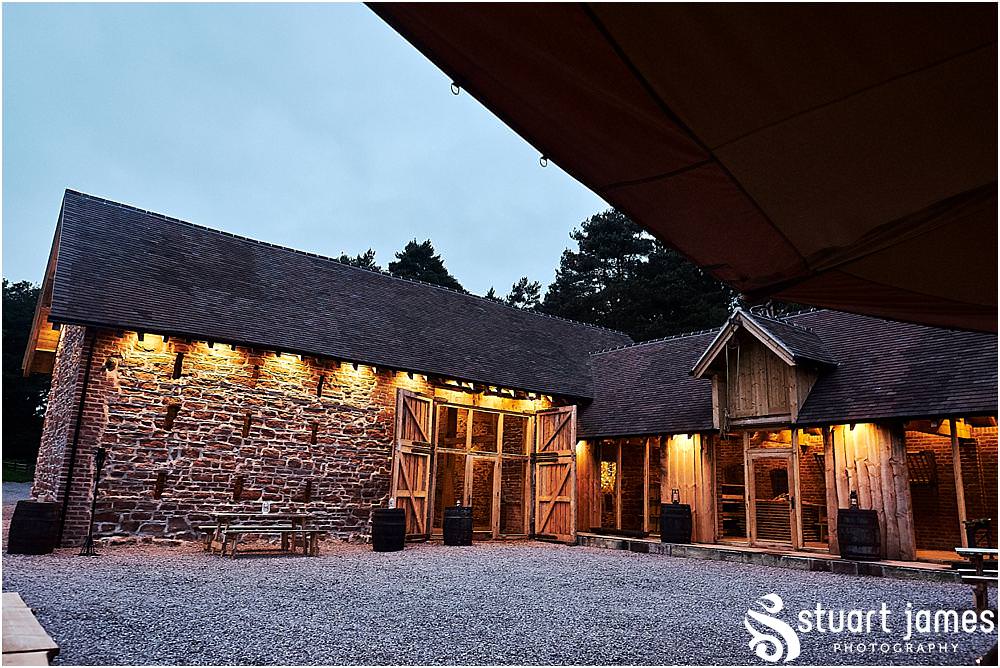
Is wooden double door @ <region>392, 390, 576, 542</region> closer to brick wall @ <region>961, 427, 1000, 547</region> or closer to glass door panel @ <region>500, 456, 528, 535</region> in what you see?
glass door panel @ <region>500, 456, 528, 535</region>

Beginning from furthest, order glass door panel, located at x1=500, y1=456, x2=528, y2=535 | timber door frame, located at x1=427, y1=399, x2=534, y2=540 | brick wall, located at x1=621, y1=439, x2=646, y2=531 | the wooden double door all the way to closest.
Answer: brick wall, located at x1=621, y1=439, x2=646, y2=531, glass door panel, located at x1=500, y1=456, x2=528, y2=535, timber door frame, located at x1=427, y1=399, x2=534, y2=540, the wooden double door

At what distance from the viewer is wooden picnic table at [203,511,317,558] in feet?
33.4

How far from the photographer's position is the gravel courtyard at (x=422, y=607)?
460 cm

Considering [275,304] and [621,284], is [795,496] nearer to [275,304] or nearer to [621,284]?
[275,304]

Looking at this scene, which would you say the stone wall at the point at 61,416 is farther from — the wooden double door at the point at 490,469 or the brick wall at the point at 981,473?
the brick wall at the point at 981,473

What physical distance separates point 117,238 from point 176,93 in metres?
168

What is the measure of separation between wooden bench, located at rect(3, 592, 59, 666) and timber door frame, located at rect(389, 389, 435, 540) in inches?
309

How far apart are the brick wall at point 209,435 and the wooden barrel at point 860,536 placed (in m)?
8.81

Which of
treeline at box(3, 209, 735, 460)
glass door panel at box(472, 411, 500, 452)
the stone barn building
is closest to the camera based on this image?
the stone barn building

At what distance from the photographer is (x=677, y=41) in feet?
5.37

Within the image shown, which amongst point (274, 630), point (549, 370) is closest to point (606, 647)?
point (274, 630)

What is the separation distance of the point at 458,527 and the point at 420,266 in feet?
89.8

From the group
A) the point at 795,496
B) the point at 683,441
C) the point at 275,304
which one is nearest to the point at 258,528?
the point at 275,304

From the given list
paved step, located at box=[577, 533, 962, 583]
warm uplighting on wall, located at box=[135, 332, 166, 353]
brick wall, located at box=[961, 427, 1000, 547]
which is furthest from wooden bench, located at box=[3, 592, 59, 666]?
brick wall, located at box=[961, 427, 1000, 547]
